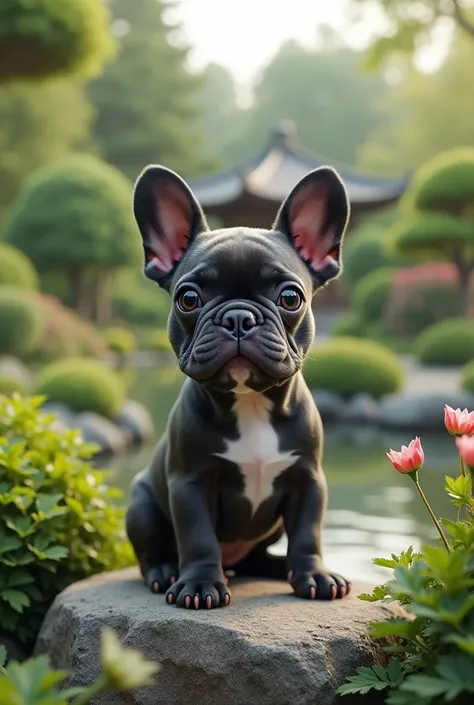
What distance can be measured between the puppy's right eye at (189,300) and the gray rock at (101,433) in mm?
6761

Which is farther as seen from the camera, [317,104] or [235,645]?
[317,104]

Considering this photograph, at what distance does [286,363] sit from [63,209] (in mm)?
20549

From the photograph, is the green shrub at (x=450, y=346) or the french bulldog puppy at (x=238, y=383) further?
the green shrub at (x=450, y=346)

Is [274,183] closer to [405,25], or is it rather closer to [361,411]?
[405,25]

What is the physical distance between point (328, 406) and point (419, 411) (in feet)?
4.09

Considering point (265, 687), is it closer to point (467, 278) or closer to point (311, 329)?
point (311, 329)

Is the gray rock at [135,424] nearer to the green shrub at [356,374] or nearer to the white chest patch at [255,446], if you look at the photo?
the green shrub at [356,374]

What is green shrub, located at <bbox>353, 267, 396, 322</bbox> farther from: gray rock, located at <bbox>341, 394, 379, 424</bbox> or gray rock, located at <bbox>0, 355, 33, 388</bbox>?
gray rock, located at <bbox>341, 394, 379, 424</bbox>

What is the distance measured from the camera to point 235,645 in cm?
211

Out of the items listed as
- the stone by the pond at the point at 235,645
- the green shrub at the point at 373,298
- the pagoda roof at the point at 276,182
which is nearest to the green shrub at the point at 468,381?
the stone by the pond at the point at 235,645

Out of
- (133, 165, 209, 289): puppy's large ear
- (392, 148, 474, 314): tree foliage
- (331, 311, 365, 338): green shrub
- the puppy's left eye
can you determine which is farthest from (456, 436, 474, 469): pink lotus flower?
(331, 311, 365, 338): green shrub

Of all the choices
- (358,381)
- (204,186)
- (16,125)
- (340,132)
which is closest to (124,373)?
(358,381)

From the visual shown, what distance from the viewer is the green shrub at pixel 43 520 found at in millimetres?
2818

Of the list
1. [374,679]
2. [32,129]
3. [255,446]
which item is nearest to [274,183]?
[32,129]
